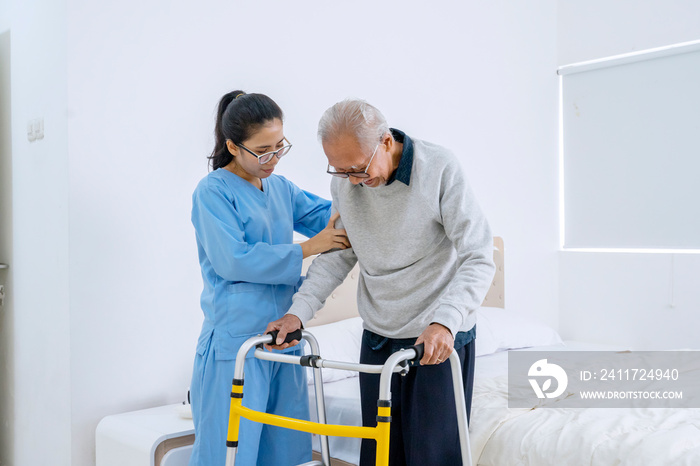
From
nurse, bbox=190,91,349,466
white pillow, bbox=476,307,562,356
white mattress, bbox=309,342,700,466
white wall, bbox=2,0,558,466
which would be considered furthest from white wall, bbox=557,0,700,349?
nurse, bbox=190,91,349,466

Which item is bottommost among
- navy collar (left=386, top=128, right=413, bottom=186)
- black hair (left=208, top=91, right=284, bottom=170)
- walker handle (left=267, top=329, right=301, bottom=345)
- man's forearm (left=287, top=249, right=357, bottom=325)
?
walker handle (left=267, top=329, right=301, bottom=345)

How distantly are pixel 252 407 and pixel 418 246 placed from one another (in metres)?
0.59

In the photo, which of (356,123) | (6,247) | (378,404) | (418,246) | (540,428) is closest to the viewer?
(378,404)

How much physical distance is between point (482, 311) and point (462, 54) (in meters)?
1.56

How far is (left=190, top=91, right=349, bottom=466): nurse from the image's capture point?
163 cm

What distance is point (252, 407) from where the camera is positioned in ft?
5.35

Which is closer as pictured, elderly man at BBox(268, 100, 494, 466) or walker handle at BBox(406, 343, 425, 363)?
walker handle at BBox(406, 343, 425, 363)

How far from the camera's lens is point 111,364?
2.34 m

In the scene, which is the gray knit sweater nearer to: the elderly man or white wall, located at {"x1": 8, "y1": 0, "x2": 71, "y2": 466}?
the elderly man

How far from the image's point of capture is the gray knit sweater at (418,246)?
144 cm

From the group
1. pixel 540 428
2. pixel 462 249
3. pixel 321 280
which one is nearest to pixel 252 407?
pixel 321 280

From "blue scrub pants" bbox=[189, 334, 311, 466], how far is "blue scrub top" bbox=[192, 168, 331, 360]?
2.5 inches

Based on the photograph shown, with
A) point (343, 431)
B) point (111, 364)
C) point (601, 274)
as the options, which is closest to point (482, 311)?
point (601, 274)

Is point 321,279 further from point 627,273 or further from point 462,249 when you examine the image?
point 627,273
